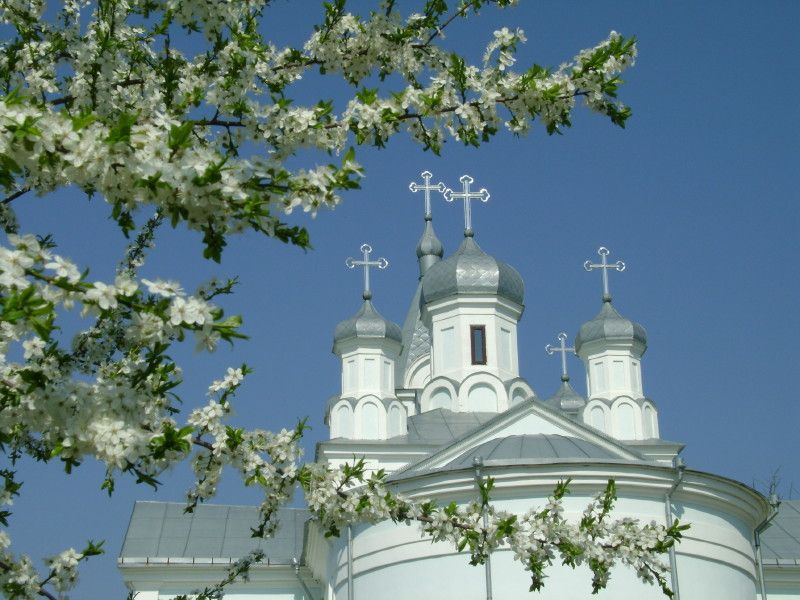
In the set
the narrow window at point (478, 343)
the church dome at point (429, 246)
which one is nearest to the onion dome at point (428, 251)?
the church dome at point (429, 246)

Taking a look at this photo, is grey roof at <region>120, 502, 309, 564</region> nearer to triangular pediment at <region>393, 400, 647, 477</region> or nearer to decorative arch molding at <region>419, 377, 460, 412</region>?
decorative arch molding at <region>419, 377, 460, 412</region>

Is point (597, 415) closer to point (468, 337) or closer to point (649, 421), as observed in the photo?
point (649, 421)

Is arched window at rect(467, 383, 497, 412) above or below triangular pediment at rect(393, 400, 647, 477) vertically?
above

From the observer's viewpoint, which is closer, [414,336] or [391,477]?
[391,477]

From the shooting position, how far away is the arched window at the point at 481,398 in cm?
2308

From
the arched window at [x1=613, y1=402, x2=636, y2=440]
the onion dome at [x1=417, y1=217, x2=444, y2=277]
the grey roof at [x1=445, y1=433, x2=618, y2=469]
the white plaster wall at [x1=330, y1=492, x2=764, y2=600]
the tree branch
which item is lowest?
the tree branch

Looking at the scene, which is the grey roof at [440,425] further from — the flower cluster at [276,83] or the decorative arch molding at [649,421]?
the flower cluster at [276,83]

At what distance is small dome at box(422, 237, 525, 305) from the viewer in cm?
2378

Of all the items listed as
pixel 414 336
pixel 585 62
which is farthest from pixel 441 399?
pixel 585 62

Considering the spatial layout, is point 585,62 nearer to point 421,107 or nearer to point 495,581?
point 421,107

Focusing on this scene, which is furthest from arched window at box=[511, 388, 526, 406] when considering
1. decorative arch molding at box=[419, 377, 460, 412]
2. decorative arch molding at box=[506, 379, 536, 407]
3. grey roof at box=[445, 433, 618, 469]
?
grey roof at box=[445, 433, 618, 469]

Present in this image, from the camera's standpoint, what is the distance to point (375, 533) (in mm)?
16391

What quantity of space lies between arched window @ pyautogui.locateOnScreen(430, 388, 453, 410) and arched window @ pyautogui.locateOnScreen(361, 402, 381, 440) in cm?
115

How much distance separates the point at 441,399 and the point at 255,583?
5235mm
